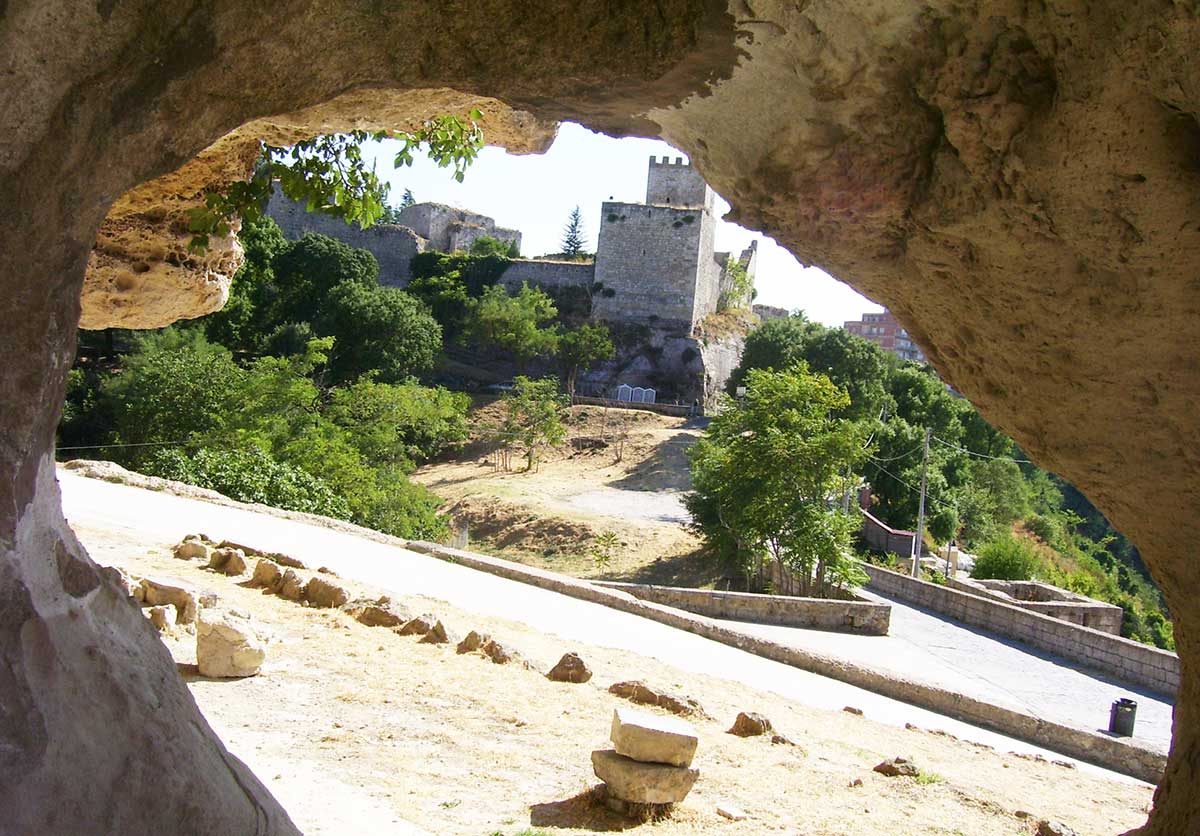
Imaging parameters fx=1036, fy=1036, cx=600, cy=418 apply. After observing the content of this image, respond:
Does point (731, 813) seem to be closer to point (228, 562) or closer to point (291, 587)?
point (291, 587)

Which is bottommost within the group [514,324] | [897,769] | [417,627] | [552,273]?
[897,769]

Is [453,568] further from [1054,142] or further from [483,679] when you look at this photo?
[1054,142]

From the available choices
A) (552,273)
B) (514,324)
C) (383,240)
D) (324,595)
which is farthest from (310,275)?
(324,595)

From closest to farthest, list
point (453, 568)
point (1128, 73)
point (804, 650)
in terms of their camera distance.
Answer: point (1128, 73), point (804, 650), point (453, 568)

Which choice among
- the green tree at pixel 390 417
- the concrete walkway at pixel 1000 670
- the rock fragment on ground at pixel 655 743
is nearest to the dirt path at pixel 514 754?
the rock fragment on ground at pixel 655 743

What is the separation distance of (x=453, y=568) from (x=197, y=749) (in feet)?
31.0

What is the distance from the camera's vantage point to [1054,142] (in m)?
2.63

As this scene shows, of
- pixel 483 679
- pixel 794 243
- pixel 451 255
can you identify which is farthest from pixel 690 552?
pixel 451 255

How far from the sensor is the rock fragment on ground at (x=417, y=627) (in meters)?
7.47

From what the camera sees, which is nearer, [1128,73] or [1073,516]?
[1128,73]

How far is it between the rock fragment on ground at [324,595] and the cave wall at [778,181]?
17.0ft

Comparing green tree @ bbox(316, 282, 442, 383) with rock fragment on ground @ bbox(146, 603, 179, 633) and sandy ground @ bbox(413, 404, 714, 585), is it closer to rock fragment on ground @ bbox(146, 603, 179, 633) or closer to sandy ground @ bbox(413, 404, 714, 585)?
sandy ground @ bbox(413, 404, 714, 585)

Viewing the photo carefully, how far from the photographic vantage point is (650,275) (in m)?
48.4

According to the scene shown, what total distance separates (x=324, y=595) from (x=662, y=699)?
2.89m
